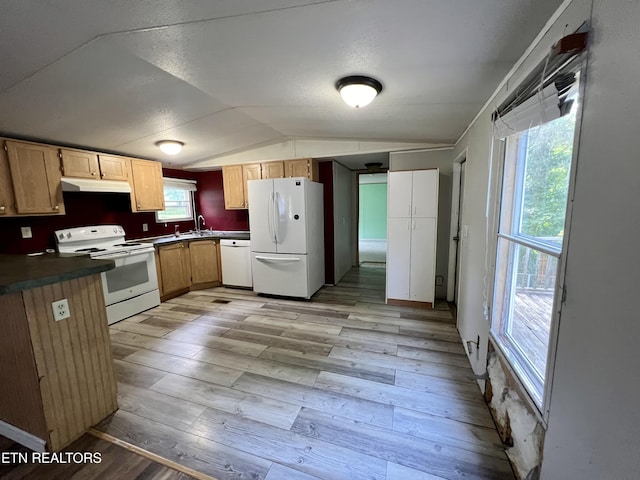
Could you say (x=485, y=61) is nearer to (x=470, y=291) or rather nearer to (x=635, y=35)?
(x=635, y=35)

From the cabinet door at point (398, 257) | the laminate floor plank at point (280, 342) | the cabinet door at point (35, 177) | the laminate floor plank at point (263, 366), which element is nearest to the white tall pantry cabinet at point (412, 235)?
the cabinet door at point (398, 257)

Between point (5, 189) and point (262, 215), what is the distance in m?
2.63

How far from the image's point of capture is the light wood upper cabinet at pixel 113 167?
133 inches

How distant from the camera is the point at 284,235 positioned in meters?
3.82

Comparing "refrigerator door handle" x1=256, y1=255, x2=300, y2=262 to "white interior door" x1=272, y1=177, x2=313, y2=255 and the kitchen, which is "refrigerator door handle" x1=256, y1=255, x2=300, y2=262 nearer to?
"white interior door" x1=272, y1=177, x2=313, y2=255

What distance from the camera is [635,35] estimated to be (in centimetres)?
71

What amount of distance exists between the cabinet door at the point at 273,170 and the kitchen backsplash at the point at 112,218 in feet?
3.41

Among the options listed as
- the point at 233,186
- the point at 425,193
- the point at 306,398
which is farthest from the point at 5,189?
the point at 425,193

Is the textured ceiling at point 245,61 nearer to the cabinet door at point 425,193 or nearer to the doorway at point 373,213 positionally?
the cabinet door at point 425,193

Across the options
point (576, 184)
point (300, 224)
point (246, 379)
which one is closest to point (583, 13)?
point (576, 184)

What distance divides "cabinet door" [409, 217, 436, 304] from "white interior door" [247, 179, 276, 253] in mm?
2032

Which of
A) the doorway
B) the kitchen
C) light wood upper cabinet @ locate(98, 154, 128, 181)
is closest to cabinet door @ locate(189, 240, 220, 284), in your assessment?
the kitchen

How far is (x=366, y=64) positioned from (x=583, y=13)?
1.03 meters

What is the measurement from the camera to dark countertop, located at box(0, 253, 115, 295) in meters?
1.32
